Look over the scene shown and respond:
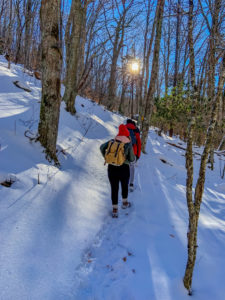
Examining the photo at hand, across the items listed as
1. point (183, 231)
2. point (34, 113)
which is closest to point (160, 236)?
point (183, 231)

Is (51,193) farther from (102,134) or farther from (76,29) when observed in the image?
(76,29)

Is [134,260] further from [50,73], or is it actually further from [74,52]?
[74,52]

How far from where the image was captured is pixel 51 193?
2723 millimetres

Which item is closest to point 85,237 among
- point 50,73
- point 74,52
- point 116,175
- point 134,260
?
point 134,260

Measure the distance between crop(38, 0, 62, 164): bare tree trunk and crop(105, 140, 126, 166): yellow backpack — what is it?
1370 mm

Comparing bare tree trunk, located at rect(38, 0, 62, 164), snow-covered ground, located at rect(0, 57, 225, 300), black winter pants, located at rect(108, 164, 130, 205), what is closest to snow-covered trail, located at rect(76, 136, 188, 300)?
snow-covered ground, located at rect(0, 57, 225, 300)

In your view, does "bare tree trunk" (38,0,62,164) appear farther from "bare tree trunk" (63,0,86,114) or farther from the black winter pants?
"bare tree trunk" (63,0,86,114)

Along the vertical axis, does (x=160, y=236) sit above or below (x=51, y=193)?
below

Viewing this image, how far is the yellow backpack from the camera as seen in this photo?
2.84 m

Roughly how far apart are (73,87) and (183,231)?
6186mm

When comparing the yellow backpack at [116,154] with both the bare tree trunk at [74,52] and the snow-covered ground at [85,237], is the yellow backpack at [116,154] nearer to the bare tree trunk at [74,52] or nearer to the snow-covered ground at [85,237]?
the snow-covered ground at [85,237]

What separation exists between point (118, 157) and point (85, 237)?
4.09ft

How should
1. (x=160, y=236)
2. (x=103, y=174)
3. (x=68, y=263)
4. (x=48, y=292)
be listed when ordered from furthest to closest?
(x=103, y=174), (x=160, y=236), (x=68, y=263), (x=48, y=292)

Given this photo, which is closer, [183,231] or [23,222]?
[23,222]
